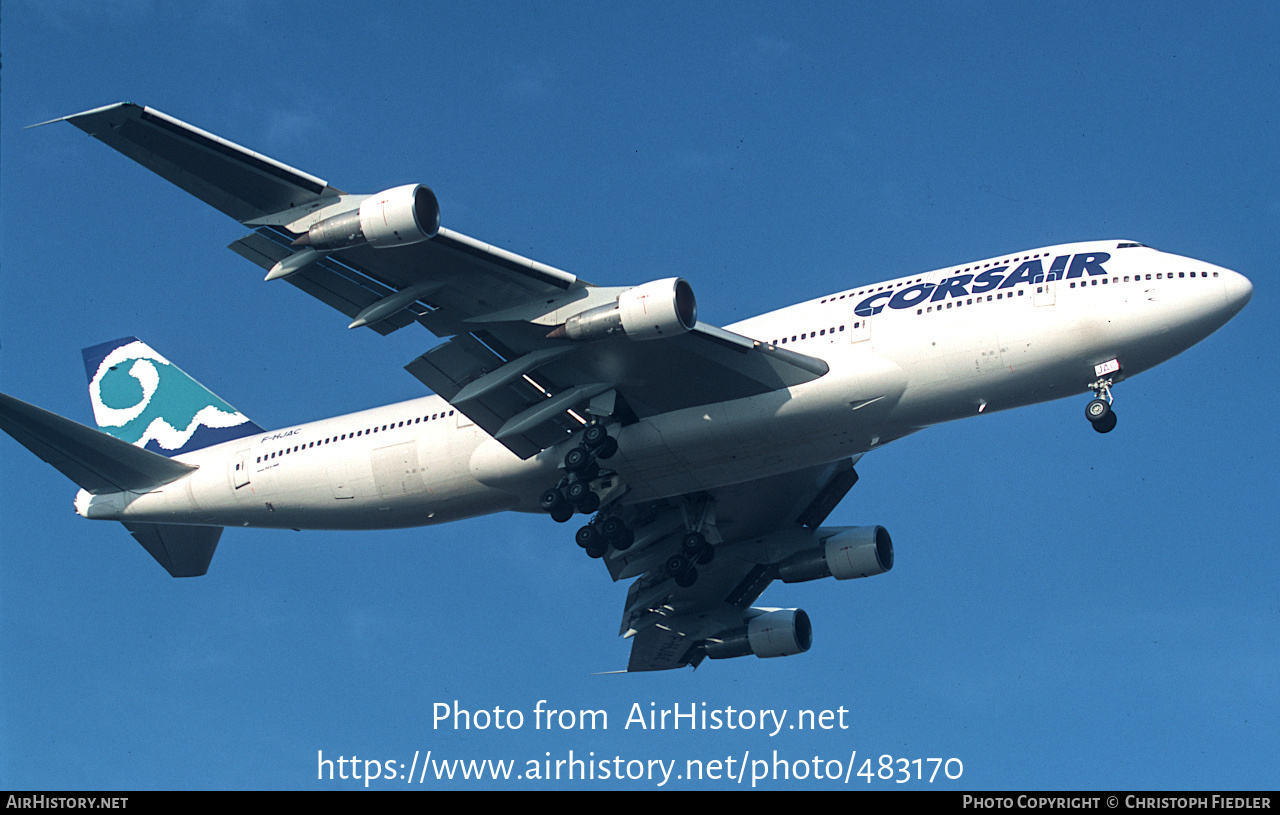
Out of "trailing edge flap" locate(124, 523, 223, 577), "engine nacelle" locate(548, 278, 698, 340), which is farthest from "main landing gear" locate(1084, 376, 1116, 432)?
"trailing edge flap" locate(124, 523, 223, 577)

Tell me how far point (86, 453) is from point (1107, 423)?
2637cm

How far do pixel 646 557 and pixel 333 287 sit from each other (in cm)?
1294

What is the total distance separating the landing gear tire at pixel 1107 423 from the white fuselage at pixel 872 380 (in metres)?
0.85

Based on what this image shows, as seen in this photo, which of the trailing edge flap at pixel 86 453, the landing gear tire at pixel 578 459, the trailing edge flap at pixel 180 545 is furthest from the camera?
the trailing edge flap at pixel 180 545

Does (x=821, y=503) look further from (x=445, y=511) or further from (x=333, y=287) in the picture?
(x=333, y=287)

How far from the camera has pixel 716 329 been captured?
97.9 feet

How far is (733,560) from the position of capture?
4006 cm

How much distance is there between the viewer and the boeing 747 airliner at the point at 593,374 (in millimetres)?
28656

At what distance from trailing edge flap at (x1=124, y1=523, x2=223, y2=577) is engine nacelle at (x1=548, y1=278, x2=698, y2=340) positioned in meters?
15.7

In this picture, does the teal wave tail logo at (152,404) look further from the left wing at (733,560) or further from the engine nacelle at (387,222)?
the engine nacelle at (387,222)

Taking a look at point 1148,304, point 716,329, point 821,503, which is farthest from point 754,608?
point 1148,304

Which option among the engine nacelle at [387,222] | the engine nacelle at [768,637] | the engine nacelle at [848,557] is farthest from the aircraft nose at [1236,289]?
the engine nacelle at [387,222]

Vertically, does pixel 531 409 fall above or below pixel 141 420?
below
